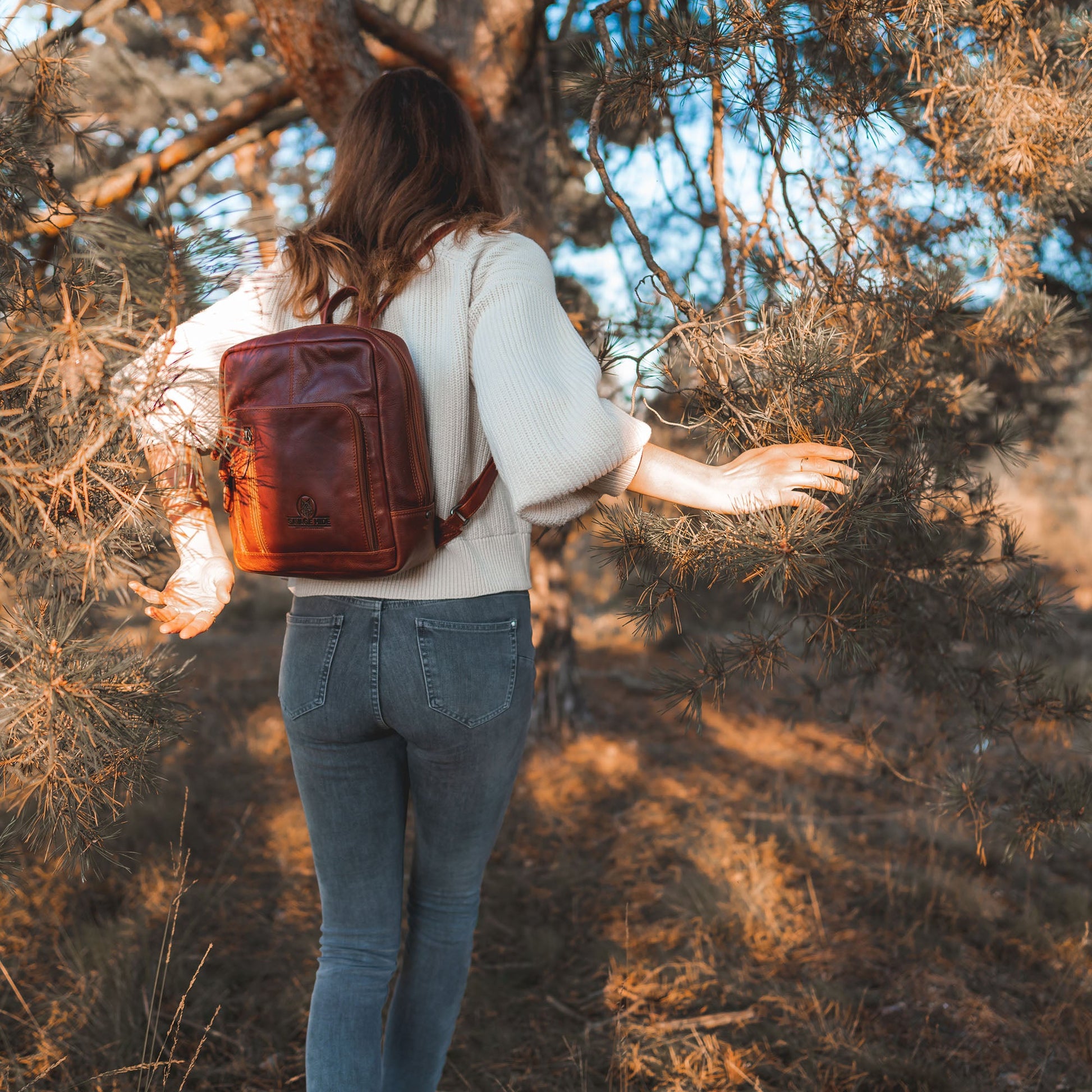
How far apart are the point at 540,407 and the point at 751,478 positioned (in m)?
0.34

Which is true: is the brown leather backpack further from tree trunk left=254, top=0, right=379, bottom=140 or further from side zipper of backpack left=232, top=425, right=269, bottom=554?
tree trunk left=254, top=0, right=379, bottom=140

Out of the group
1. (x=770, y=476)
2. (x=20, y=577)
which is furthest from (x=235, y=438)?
(x=770, y=476)

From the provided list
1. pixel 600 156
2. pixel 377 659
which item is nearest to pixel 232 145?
pixel 600 156

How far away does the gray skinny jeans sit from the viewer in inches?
49.9

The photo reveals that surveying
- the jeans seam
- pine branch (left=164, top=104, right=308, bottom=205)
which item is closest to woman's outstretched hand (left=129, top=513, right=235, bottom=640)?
the jeans seam

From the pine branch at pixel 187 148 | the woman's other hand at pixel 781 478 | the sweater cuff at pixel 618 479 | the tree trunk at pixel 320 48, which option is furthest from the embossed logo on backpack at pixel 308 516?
the pine branch at pixel 187 148

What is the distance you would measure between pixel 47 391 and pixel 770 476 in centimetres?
103

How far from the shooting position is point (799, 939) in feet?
7.89

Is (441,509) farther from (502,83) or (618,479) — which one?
(502,83)

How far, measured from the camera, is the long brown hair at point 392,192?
127 cm

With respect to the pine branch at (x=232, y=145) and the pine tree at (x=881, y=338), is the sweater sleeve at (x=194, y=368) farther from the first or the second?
the pine branch at (x=232, y=145)

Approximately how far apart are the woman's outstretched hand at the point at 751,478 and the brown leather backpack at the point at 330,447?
0.35 m

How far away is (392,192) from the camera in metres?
1.32

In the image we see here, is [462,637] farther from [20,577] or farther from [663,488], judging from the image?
[20,577]
